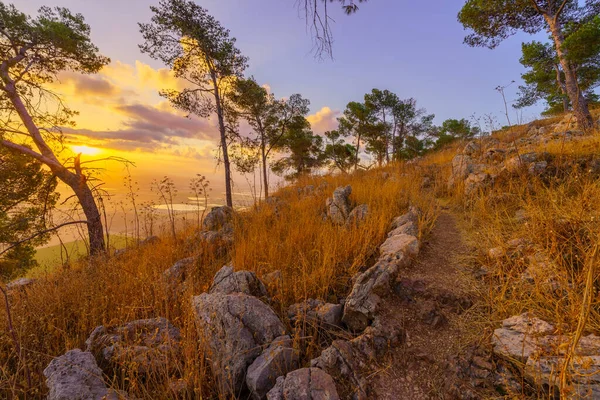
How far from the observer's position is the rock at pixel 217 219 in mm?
6182

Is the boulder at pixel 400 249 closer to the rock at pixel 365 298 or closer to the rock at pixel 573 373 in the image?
the rock at pixel 365 298

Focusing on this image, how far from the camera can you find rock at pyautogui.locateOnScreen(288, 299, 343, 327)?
237cm

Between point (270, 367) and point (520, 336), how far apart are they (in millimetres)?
1938

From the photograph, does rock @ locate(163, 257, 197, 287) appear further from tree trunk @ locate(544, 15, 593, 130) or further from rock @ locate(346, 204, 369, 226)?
tree trunk @ locate(544, 15, 593, 130)

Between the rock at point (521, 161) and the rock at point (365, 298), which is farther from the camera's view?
the rock at point (521, 161)

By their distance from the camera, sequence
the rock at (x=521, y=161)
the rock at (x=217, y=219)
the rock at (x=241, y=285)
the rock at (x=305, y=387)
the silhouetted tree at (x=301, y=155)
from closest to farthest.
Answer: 1. the rock at (x=305, y=387)
2. the rock at (x=241, y=285)
3. the rock at (x=521, y=161)
4. the rock at (x=217, y=219)
5. the silhouetted tree at (x=301, y=155)

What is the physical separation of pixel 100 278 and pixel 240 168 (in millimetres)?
12354

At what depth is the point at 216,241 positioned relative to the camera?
5059 millimetres

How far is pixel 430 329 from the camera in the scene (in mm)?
2242

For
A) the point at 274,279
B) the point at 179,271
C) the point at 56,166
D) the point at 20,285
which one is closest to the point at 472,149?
the point at 274,279

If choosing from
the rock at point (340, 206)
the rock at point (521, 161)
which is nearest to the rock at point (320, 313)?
the rock at point (340, 206)

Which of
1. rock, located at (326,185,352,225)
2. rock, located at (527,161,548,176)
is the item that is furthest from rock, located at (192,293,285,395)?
rock, located at (527,161,548,176)

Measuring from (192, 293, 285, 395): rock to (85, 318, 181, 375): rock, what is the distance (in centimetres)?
29

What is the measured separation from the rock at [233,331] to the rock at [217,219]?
401cm
